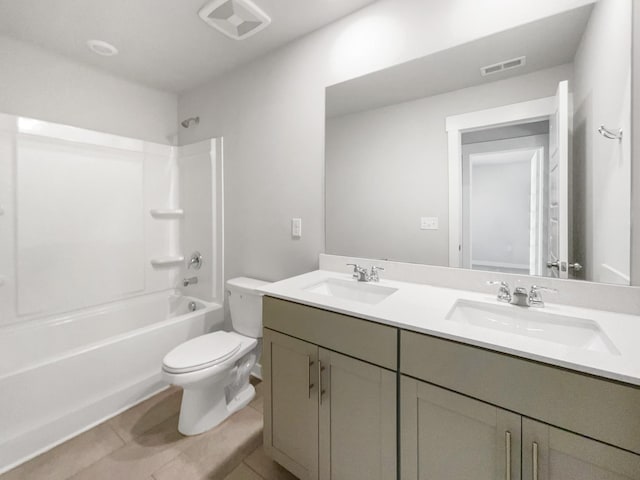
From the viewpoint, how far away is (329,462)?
1.11 m

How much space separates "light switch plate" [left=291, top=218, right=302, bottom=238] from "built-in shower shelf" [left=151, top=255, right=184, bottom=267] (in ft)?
4.45

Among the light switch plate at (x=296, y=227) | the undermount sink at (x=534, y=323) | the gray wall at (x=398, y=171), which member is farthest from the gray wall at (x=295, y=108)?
the undermount sink at (x=534, y=323)

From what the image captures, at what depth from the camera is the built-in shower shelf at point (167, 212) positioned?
101 inches

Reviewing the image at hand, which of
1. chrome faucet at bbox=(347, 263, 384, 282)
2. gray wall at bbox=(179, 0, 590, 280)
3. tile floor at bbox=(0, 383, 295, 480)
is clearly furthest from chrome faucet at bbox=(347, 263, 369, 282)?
tile floor at bbox=(0, 383, 295, 480)

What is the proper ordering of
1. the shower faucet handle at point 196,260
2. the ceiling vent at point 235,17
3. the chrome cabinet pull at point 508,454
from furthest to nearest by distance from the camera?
the shower faucet handle at point 196,260 < the ceiling vent at point 235,17 < the chrome cabinet pull at point 508,454

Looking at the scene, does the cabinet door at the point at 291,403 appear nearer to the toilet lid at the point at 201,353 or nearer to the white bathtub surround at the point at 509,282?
the toilet lid at the point at 201,353

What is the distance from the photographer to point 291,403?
1.22 metres

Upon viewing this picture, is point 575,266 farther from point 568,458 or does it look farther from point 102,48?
point 102,48

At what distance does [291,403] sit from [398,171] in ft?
4.08

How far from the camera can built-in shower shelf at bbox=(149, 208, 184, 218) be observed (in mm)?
2559

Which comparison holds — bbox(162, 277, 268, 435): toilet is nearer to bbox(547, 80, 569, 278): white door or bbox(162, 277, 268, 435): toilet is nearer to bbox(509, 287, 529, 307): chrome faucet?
bbox(509, 287, 529, 307): chrome faucet

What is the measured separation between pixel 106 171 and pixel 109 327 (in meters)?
1.26

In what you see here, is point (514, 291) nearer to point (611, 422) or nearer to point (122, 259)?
point (611, 422)

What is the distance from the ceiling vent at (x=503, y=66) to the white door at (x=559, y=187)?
0.61 feet
